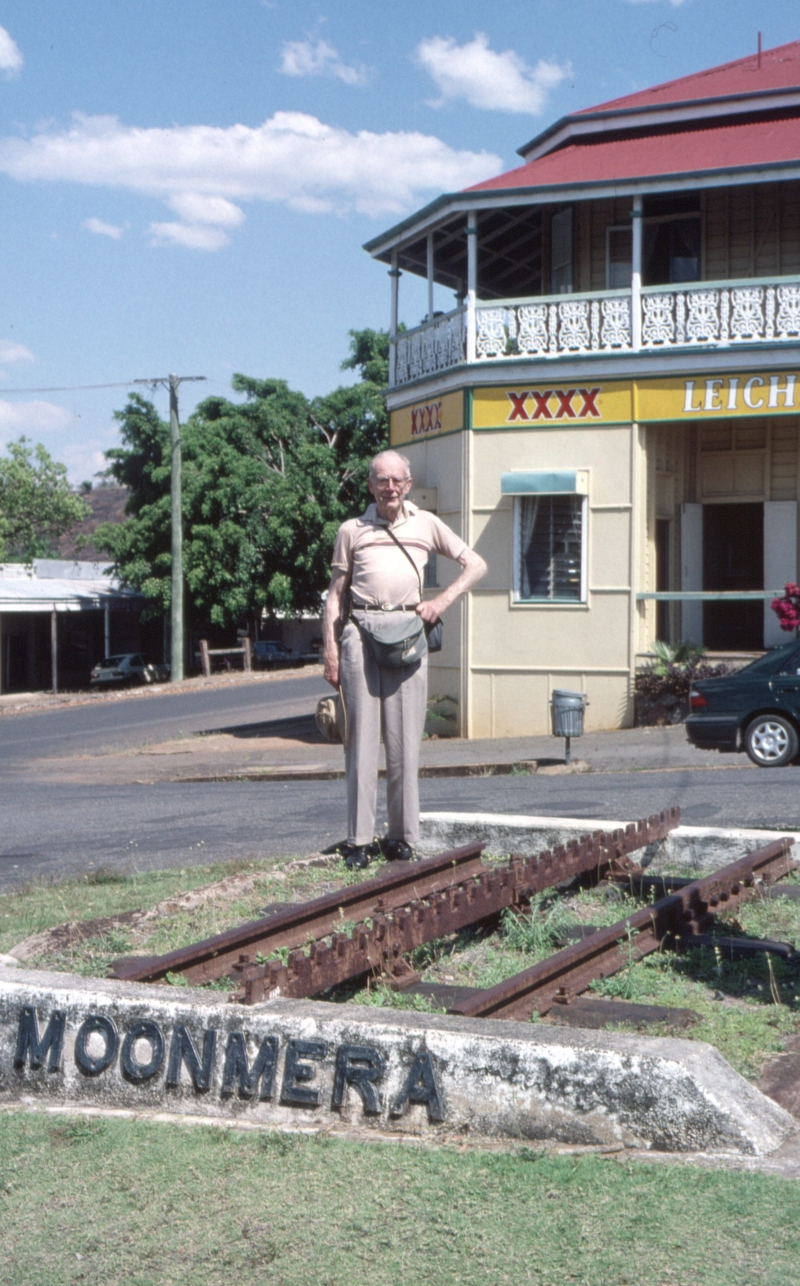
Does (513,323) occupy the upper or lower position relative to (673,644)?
upper

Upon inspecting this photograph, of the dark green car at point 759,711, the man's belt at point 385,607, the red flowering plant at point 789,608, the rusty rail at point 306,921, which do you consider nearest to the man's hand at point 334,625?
the man's belt at point 385,607

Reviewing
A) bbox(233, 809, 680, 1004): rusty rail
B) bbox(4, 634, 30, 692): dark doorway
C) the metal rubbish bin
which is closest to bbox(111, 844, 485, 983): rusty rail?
bbox(233, 809, 680, 1004): rusty rail

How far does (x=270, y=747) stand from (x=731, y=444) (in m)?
8.93

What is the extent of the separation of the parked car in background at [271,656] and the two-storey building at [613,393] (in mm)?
24117

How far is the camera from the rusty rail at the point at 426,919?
4043 millimetres

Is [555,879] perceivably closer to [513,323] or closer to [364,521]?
[364,521]

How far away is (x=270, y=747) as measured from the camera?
22.1 m

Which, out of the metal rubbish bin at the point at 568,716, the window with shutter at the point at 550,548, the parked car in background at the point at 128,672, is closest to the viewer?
the metal rubbish bin at the point at 568,716

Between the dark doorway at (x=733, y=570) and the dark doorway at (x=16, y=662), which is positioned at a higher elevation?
the dark doorway at (x=733, y=570)

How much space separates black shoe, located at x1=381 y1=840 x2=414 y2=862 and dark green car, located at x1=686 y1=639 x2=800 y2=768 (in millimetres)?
9066

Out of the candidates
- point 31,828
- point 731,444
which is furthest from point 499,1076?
point 731,444

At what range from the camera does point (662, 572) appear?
2195 centimetres

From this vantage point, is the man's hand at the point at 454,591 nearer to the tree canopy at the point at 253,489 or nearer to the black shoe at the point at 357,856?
the black shoe at the point at 357,856

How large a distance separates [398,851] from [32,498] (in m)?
47.2
